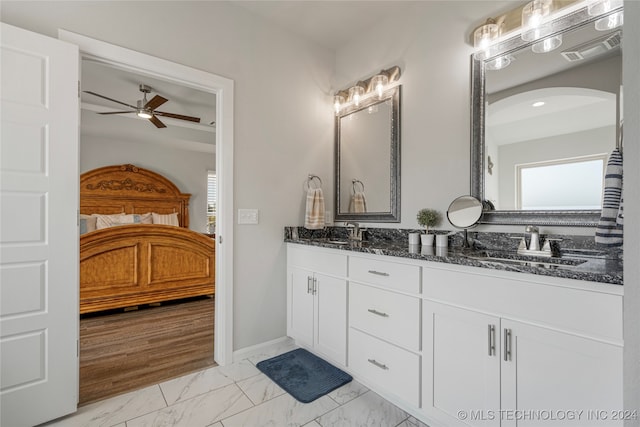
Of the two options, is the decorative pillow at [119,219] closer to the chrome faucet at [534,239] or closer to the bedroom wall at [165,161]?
the bedroom wall at [165,161]

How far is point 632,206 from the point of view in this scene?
2.19 ft

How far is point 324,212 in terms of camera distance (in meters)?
2.77

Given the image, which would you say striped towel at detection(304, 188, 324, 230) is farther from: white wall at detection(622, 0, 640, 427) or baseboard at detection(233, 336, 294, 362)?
white wall at detection(622, 0, 640, 427)

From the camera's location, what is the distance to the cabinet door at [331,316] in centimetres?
206

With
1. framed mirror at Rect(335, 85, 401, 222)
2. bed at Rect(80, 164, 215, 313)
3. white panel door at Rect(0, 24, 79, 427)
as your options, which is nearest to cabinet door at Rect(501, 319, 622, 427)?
framed mirror at Rect(335, 85, 401, 222)

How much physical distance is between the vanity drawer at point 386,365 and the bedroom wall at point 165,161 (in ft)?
16.4

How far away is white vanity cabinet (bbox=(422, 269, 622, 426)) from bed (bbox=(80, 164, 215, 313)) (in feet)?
10.7

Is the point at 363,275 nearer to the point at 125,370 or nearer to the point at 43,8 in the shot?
the point at 125,370

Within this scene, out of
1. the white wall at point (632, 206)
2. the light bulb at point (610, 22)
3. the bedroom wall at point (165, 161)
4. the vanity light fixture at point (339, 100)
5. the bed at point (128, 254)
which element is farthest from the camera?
the bedroom wall at point (165, 161)

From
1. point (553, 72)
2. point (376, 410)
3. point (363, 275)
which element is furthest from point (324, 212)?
point (553, 72)

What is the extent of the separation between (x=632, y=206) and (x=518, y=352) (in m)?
0.83

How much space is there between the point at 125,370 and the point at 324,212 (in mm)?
1918

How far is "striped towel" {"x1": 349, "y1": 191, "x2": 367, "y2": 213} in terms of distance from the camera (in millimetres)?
2688

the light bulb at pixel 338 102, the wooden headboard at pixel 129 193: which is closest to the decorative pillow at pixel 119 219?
the wooden headboard at pixel 129 193
